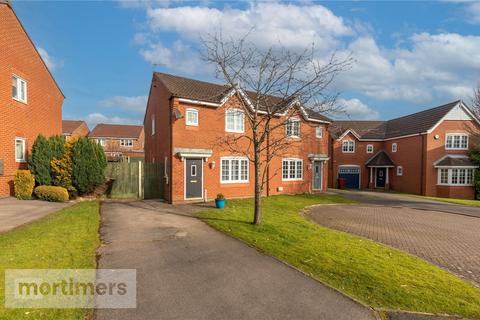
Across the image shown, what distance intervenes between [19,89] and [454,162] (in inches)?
1400

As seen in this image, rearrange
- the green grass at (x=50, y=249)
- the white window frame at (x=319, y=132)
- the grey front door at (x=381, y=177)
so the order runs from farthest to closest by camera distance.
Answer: the grey front door at (x=381, y=177), the white window frame at (x=319, y=132), the green grass at (x=50, y=249)

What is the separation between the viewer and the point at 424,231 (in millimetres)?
9922

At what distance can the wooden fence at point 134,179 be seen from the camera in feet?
51.1

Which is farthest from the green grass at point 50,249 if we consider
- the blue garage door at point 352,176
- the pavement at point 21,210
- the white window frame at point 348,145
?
the white window frame at point 348,145

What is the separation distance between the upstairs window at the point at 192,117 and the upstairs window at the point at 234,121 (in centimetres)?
208

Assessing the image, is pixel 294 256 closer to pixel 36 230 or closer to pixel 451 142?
pixel 36 230

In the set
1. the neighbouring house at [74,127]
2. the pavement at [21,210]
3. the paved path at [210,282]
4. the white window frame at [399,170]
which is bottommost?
the paved path at [210,282]

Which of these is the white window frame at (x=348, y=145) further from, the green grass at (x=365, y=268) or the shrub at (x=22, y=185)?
the shrub at (x=22, y=185)

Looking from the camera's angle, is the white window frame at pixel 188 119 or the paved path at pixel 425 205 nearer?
the white window frame at pixel 188 119

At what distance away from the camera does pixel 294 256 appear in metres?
6.35

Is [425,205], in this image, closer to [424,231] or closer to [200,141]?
[424,231]

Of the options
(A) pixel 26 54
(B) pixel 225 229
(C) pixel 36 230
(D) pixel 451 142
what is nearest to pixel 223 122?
(B) pixel 225 229

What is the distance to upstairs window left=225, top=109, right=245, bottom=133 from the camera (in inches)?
658

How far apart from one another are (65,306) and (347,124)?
3840 centimetres
